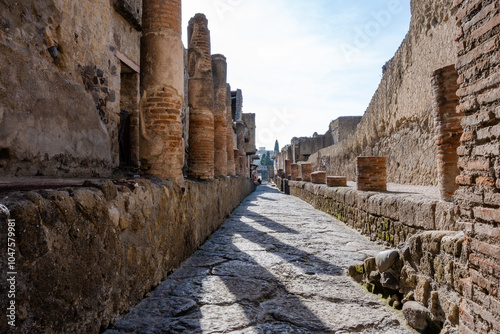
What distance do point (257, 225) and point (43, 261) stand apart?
485cm

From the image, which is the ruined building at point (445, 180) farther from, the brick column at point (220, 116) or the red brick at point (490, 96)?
the brick column at point (220, 116)

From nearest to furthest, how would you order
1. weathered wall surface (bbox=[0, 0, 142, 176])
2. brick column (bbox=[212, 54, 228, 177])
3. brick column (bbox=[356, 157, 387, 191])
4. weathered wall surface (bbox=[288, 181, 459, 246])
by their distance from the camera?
weathered wall surface (bbox=[288, 181, 459, 246]) → weathered wall surface (bbox=[0, 0, 142, 176]) → brick column (bbox=[356, 157, 387, 191]) → brick column (bbox=[212, 54, 228, 177])

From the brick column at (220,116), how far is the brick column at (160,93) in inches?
182

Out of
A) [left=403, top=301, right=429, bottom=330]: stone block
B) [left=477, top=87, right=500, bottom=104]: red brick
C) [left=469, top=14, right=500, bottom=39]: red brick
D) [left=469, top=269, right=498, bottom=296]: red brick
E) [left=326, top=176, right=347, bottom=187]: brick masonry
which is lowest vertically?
[left=403, top=301, right=429, bottom=330]: stone block

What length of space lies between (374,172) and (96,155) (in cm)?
446

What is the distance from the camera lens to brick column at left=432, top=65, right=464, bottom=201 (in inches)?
134

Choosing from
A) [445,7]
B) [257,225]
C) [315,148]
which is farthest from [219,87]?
[315,148]

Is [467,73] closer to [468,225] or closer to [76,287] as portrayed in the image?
[468,225]

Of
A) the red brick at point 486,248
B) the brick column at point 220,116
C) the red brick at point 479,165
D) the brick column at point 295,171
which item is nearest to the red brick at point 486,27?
the red brick at point 479,165

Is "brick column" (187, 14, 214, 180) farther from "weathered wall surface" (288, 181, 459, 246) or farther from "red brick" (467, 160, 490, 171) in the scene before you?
"red brick" (467, 160, 490, 171)

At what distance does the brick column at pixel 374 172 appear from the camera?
5.51 metres

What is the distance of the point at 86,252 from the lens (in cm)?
176

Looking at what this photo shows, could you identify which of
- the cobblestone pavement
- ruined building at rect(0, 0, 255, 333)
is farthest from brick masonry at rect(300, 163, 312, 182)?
the cobblestone pavement

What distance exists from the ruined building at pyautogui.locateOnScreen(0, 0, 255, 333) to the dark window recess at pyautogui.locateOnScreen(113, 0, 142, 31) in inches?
1.4
